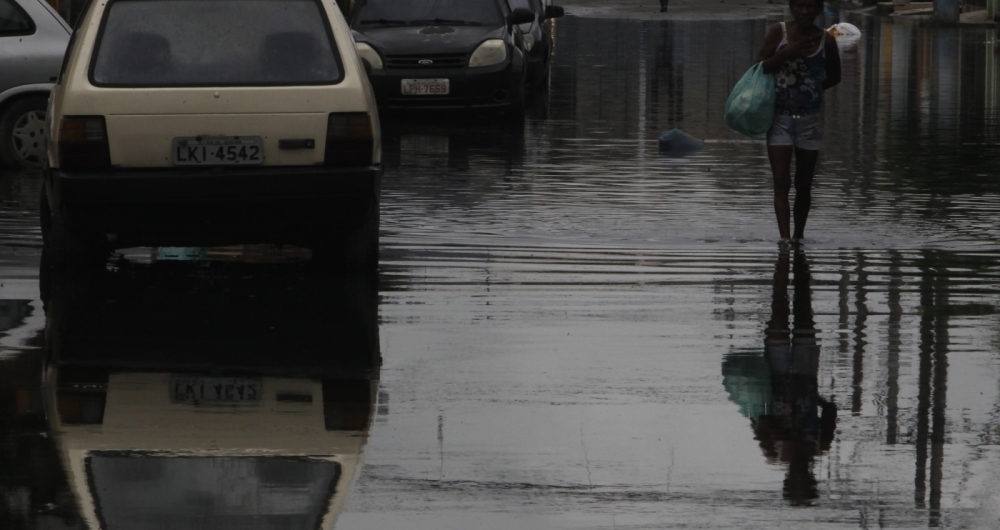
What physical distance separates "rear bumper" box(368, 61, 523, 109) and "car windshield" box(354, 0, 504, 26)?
102cm

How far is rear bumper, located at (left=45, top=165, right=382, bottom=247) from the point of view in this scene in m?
8.68

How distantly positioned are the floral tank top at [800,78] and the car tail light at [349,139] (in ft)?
8.32

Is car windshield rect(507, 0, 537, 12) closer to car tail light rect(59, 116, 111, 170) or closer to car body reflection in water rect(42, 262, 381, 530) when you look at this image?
car body reflection in water rect(42, 262, 381, 530)

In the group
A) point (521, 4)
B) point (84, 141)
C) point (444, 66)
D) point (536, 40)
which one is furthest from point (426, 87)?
point (84, 141)

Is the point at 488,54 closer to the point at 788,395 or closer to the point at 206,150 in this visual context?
the point at 206,150

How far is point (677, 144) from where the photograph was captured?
1612 centimetres

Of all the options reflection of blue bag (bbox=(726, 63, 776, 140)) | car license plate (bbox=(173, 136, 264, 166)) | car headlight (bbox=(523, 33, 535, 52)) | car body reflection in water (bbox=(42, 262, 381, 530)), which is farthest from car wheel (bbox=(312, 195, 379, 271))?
car headlight (bbox=(523, 33, 535, 52))

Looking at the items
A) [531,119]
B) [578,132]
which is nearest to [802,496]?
[578,132]

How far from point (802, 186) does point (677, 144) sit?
18.6ft

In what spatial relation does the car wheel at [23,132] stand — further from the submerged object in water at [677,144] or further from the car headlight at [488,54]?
the car headlight at [488,54]

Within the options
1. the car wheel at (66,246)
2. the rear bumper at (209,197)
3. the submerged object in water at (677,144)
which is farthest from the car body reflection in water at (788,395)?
the submerged object in water at (677,144)

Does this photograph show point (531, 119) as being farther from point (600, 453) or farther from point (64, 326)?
point (600, 453)

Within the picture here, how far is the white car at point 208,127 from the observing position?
28.5ft

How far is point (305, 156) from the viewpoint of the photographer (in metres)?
8.75
